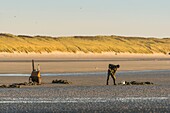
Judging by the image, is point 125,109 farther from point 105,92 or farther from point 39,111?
point 105,92

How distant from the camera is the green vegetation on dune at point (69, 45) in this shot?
11412 centimetres

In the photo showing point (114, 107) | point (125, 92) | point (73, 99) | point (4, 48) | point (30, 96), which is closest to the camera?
point (114, 107)

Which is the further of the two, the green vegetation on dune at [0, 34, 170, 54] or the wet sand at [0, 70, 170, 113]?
the green vegetation on dune at [0, 34, 170, 54]

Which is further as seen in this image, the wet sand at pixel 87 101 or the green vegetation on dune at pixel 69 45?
the green vegetation on dune at pixel 69 45

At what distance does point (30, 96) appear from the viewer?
664 inches

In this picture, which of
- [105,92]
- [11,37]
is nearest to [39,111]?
[105,92]

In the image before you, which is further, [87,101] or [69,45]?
[69,45]

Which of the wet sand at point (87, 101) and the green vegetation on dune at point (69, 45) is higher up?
the green vegetation on dune at point (69, 45)

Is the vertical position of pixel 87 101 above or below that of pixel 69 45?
below

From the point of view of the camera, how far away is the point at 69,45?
468ft

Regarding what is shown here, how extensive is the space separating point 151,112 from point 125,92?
5.21 metres

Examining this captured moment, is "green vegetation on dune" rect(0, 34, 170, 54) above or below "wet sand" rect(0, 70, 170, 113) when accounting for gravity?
above

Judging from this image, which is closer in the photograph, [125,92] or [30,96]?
[30,96]

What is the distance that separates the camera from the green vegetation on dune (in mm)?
114125
